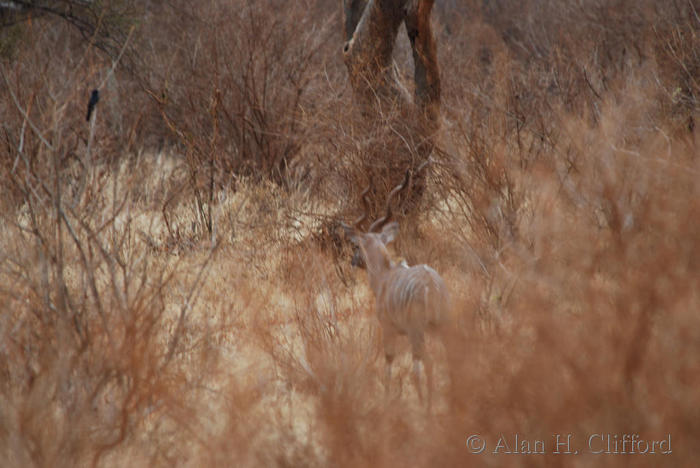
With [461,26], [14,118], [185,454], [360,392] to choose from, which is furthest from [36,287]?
[461,26]

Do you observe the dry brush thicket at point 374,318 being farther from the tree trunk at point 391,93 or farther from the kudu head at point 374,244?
the kudu head at point 374,244

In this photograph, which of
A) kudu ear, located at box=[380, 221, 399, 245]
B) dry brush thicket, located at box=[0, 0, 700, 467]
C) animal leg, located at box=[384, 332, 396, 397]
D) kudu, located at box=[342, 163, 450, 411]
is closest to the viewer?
Result: dry brush thicket, located at box=[0, 0, 700, 467]

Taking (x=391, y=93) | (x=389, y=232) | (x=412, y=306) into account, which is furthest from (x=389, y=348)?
(x=391, y=93)

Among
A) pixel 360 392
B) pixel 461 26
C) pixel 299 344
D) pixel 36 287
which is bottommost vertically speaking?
pixel 461 26

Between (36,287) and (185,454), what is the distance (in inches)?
48.6

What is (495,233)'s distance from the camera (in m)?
6.41

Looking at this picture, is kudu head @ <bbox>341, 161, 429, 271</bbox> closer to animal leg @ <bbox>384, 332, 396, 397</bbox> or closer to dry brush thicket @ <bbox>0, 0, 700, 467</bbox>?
dry brush thicket @ <bbox>0, 0, 700, 467</bbox>

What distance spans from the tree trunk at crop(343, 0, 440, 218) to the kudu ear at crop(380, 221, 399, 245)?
1670 millimetres

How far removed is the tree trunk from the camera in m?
7.56

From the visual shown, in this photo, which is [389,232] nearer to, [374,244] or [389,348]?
[374,244]

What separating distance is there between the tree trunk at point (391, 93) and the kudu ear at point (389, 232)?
1.67m

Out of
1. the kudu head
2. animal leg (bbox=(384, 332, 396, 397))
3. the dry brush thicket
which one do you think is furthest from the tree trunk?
animal leg (bbox=(384, 332, 396, 397))

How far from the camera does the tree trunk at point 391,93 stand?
756cm

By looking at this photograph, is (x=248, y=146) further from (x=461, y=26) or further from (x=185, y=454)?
(x=461, y=26)
